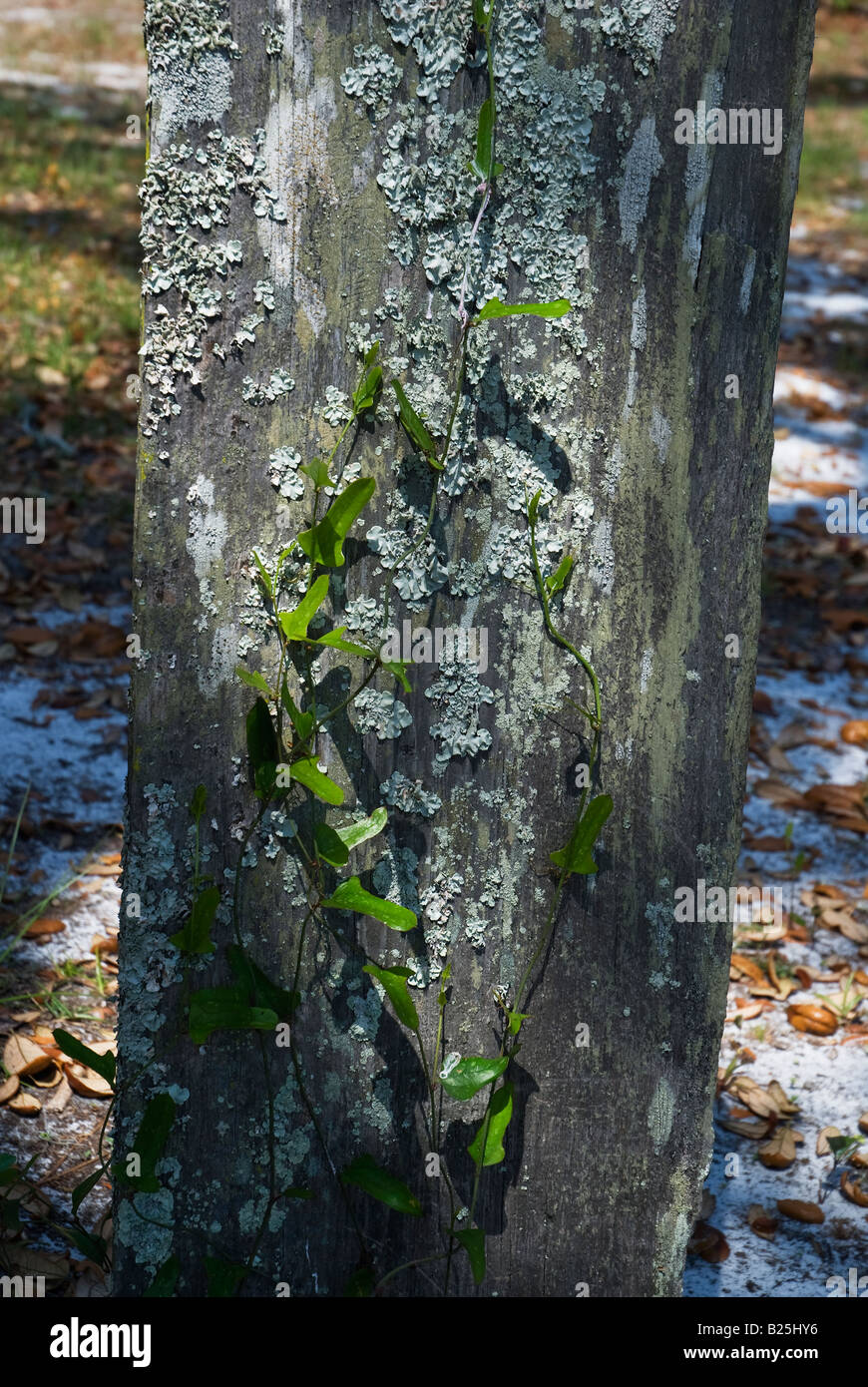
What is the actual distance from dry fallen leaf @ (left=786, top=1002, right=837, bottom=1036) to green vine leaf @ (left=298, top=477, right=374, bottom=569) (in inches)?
72.8

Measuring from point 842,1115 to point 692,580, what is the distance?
1.47m

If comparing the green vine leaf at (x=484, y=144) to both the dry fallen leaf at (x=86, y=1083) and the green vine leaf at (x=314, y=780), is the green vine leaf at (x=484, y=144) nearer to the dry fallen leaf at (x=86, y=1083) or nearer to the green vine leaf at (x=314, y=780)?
the green vine leaf at (x=314, y=780)

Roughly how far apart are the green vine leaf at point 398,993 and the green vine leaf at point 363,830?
16 cm

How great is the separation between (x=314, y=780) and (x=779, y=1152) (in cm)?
149

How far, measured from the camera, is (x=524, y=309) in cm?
147

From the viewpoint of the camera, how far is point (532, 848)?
1.72 metres

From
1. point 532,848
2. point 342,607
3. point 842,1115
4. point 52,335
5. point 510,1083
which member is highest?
point 52,335

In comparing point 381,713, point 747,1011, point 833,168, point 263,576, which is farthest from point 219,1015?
point 833,168

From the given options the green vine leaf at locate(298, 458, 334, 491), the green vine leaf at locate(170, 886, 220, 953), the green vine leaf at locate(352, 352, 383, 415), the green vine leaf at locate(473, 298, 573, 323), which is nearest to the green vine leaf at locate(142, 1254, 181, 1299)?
the green vine leaf at locate(170, 886, 220, 953)

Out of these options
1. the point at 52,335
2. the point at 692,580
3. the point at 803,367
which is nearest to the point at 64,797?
the point at 692,580

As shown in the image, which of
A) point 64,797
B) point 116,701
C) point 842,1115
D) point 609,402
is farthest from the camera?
point 116,701

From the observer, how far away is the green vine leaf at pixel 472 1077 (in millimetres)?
1628
